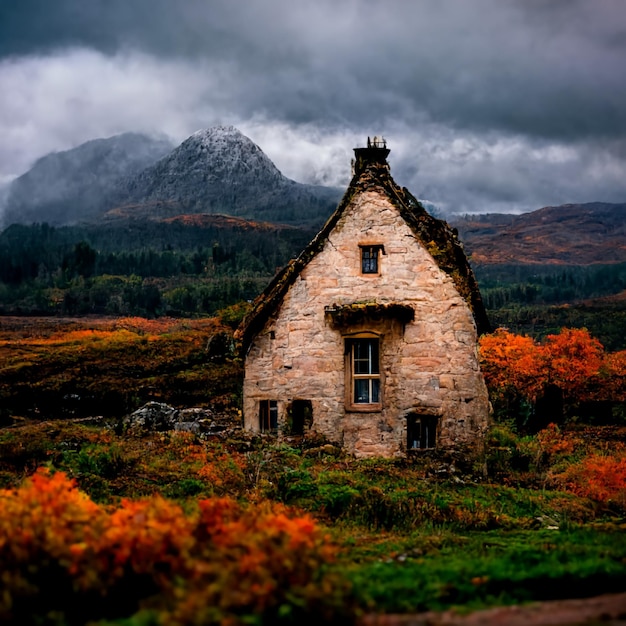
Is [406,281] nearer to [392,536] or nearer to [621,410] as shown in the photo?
[392,536]

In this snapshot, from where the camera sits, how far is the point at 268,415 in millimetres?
16344

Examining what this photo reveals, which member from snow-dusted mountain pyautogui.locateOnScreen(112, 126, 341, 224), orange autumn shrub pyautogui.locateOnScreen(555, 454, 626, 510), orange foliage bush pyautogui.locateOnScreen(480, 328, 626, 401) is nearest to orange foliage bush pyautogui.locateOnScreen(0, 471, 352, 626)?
orange autumn shrub pyautogui.locateOnScreen(555, 454, 626, 510)

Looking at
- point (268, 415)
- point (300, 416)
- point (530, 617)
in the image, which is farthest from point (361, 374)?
point (530, 617)

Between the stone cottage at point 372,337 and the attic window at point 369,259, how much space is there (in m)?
0.03

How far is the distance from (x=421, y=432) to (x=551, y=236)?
6236 inches

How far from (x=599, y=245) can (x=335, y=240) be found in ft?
516

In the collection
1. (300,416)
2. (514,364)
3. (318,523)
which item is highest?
(514,364)

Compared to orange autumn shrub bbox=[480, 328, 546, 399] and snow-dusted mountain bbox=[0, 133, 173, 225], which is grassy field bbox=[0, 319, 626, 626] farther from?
snow-dusted mountain bbox=[0, 133, 173, 225]

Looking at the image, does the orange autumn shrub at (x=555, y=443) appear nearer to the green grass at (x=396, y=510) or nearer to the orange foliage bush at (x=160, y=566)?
the green grass at (x=396, y=510)

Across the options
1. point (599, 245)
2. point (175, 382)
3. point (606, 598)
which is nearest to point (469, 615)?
point (606, 598)

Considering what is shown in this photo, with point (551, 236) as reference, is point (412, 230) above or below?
below

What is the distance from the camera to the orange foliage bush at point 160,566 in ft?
16.5

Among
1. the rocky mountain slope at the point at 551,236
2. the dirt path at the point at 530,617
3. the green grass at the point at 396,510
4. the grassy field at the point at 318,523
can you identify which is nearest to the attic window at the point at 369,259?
the grassy field at the point at 318,523

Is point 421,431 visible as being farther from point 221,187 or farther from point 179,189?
point 179,189
